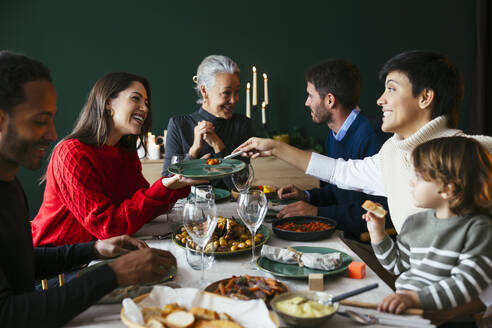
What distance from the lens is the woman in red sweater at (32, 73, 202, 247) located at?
1.74m

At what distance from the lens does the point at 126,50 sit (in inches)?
174

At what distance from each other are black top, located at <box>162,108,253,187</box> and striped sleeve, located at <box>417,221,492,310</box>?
6.45ft

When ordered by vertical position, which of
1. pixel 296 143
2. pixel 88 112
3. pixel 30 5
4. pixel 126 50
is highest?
pixel 30 5

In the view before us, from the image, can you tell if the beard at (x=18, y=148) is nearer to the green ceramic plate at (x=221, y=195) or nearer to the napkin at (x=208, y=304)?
the napkin at (x=208, y=304)

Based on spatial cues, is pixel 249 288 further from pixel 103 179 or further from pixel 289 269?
pixel 103 179

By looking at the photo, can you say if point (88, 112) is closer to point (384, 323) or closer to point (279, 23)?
point (384, 323)

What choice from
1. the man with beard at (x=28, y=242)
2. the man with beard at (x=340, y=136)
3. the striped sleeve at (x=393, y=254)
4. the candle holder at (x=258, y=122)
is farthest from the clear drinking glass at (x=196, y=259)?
the candle holder at (x=258, y=122)

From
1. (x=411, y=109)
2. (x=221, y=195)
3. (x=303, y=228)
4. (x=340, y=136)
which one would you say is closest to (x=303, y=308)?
(x=303, y=228)

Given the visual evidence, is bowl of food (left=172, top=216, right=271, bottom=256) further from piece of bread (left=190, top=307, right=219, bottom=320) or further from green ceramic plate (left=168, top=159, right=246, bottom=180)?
piece of bread (left=190, top=307, right=219, bottom=320)

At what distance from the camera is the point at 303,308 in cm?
103

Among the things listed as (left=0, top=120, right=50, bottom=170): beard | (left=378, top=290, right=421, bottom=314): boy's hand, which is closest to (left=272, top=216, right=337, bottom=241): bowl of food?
(left=378, top=290, right=421, bottom=314): boy's hand

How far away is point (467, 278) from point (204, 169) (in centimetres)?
109

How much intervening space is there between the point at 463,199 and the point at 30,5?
433 cm

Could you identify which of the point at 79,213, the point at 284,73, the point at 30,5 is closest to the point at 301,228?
the point at 79,213
